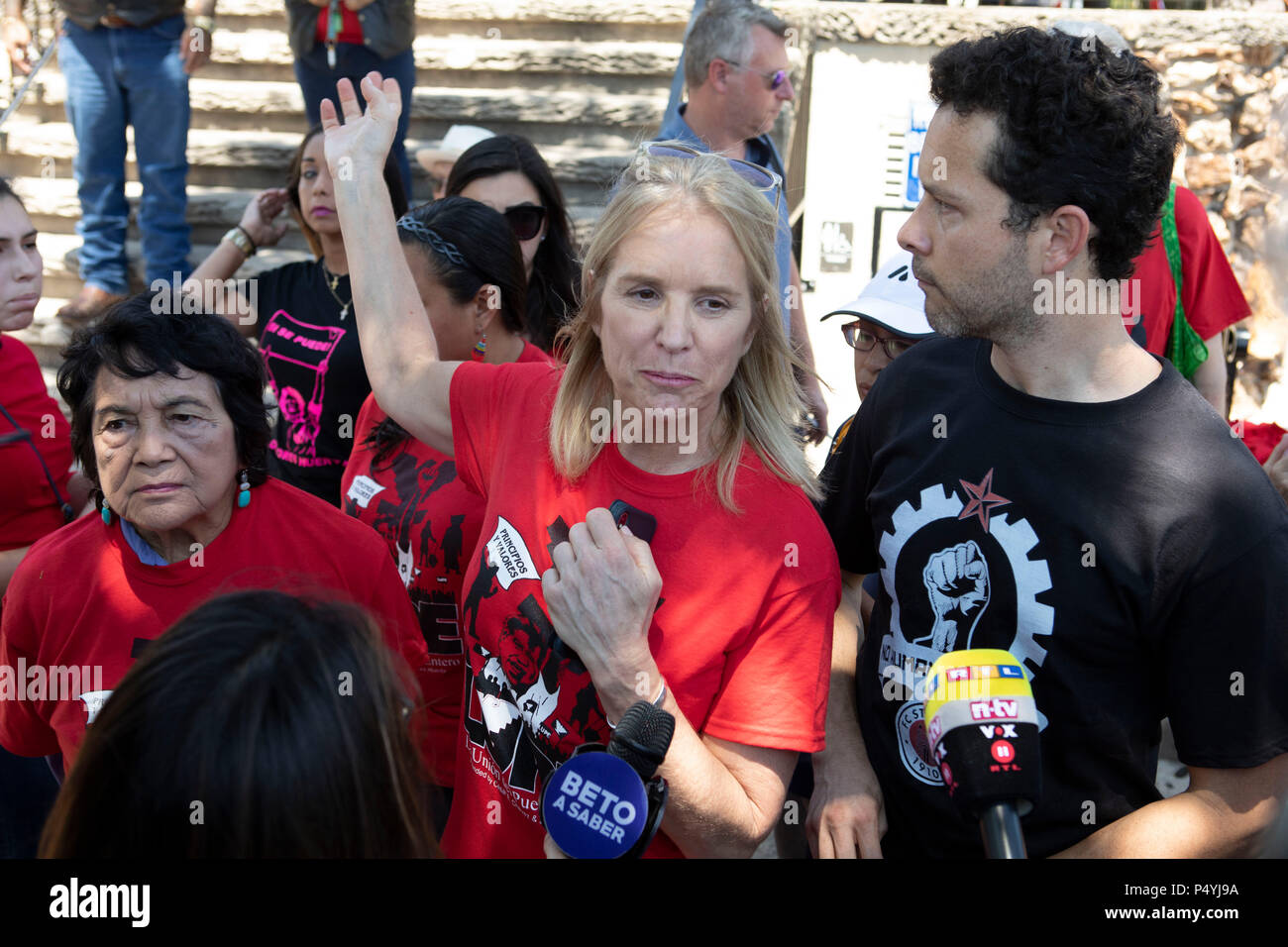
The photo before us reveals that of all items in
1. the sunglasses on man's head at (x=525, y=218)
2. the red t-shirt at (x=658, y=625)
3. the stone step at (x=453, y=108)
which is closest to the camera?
the red t-shirt at (x=658, y=625)

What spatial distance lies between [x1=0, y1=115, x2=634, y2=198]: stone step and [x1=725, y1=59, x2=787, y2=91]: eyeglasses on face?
2.22 metres

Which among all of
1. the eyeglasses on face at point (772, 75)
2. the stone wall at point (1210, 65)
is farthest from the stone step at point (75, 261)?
the stone wall at point (1210, 65)

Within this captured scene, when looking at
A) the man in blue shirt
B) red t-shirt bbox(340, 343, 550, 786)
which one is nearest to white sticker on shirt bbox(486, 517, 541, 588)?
red t-shirt bbox(340, 343, 550, 786)

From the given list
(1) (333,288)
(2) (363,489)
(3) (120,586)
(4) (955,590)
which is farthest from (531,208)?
(4) (955,590)

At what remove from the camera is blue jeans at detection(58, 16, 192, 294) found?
539 centimetres

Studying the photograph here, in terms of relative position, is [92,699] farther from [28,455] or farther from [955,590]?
[955,590]

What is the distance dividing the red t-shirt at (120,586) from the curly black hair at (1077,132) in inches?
53.2

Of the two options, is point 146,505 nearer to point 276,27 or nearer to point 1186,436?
point 1186,436

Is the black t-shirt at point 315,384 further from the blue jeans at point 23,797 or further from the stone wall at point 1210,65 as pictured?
the stone wall at point 1210,65

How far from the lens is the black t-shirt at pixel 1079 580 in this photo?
5.32ft

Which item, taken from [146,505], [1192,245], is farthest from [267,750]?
[1192,245]

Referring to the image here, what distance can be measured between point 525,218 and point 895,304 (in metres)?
1.52

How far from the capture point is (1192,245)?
11.3 feet

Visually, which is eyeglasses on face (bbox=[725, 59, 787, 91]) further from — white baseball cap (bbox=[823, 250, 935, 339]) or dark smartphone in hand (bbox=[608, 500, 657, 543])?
dark smartphone in hand (bbox=[608, 500, 657, 543])
